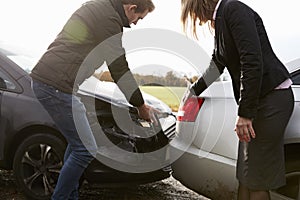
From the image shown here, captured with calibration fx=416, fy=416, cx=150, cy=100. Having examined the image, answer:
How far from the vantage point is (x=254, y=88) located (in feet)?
6.86

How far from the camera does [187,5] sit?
7.64ft

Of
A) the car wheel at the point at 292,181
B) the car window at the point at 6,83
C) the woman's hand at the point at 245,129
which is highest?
the woman's hand at the point at 245,129

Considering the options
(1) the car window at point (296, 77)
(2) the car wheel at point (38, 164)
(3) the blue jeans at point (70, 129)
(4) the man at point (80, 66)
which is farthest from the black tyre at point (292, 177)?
(2) the car wheel at point (38, 164)

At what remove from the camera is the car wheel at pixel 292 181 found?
255 cm

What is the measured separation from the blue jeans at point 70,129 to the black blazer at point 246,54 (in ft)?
3.42

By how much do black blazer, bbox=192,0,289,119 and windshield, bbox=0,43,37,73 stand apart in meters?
2.29

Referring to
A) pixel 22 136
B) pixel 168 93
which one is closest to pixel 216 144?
pixel 168 93

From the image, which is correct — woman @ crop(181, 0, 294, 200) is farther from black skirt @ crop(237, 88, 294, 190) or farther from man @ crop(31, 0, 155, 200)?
man @ crop(31, 0, 155, 200)

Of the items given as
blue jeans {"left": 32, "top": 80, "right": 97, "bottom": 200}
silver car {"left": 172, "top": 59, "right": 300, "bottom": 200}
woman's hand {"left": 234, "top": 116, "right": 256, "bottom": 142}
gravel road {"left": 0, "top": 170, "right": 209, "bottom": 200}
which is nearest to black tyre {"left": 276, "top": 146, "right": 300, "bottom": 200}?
silver car {"left": 172, "top": 59, "right": 300, "bottom": 200}

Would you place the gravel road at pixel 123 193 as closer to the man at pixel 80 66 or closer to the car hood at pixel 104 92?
the car hood at pixel 104 92

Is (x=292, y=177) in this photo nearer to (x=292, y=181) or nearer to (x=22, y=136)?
(x=292, y=181)

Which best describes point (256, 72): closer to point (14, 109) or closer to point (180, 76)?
point (180, 76)

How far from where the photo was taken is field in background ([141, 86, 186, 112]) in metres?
3.64

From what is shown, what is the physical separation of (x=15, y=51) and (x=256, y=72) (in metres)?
2.96
